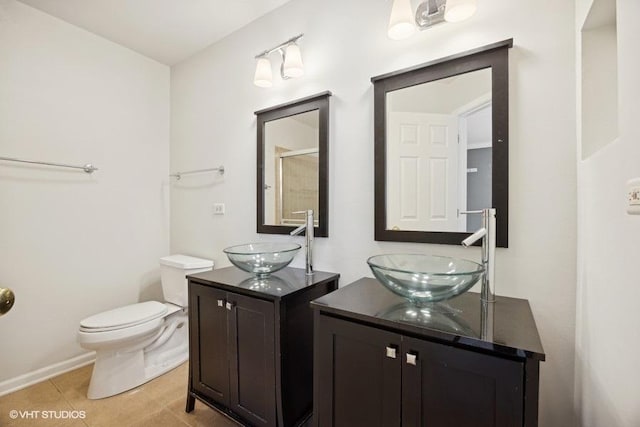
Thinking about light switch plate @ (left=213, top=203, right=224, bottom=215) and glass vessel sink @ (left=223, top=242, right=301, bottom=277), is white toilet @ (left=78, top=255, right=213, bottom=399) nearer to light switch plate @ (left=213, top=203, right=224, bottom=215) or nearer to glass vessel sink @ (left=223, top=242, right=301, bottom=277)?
light switch plate @ (left=213, top=203, right=224, bottom=215)

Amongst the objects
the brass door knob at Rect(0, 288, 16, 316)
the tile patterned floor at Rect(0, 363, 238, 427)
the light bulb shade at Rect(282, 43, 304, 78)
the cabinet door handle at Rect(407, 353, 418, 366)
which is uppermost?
the light bulb shade at Rect(282, 43, 304, 78)

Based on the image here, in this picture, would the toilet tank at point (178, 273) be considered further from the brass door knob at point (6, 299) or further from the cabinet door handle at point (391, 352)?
the cabinet door handle at point (391, 352)

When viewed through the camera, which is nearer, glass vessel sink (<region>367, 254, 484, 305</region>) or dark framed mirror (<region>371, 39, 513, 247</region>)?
glass vessel sink (<region>367, 254, 484, 305</region>)

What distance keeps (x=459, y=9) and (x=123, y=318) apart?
95.2 inches

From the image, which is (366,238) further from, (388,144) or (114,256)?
(114,256)

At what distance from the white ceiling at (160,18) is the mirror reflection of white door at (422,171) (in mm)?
1238

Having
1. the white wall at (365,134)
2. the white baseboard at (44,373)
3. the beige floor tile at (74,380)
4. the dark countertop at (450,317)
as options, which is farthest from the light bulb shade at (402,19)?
the white baseboard at (44,373)

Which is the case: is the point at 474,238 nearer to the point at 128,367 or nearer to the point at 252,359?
the point at 252,359

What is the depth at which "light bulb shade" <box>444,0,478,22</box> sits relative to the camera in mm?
1102

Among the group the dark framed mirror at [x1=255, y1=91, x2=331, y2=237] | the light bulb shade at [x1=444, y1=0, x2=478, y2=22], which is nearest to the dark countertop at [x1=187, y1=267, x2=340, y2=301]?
the dark framed mirror at [x1=255, y1=91, x2=331, y2=237]

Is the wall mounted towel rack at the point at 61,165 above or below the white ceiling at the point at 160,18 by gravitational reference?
below

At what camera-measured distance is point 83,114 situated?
2100 millimetres

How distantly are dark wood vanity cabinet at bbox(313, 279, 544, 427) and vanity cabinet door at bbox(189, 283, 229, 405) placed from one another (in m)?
0.60

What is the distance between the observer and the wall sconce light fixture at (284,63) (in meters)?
1.65
